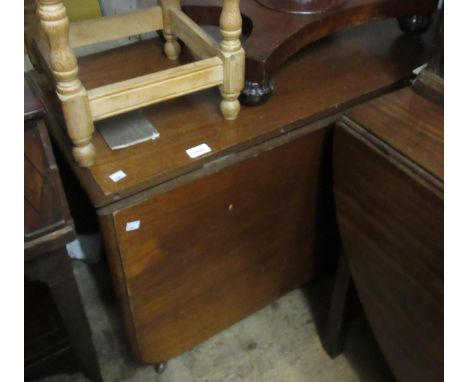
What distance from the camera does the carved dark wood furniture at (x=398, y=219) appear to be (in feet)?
2.62

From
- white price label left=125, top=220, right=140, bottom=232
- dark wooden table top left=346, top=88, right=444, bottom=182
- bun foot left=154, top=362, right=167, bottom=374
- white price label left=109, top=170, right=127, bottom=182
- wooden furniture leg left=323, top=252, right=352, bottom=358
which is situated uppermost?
dark wooden table top left=346, top=88, right=444, bottom=182

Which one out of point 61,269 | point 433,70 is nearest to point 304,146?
point 433,70

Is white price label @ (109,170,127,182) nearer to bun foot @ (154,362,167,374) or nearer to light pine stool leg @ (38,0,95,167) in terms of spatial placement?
light pine stool leg @ (38,0,95,167)

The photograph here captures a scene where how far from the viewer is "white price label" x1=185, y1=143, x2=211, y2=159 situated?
889 mm

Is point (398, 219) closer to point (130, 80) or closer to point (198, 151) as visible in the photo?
point (198, 151)

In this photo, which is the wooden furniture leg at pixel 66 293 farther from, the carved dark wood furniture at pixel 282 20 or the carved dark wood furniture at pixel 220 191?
the carved dark wood furniture at pixel 282 20

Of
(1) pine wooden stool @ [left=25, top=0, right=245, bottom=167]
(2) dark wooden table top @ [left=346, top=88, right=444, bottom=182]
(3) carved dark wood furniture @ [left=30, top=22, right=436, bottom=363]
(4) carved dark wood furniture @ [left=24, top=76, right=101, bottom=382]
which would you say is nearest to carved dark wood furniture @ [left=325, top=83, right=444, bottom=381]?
(2) dark wooden table top @ [left=346, top=88, right=444, bottom=182]

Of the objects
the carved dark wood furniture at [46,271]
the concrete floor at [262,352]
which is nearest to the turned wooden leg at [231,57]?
the carved dark wood furniture at [46,271]

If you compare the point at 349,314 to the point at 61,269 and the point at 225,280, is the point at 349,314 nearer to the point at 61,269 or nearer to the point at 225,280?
the point at 225,280

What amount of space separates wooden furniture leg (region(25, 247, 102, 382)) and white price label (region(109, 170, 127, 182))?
14 centimetres

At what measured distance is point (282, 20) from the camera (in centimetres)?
103

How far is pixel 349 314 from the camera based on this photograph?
1.18 meters

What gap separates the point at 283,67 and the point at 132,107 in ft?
1.39

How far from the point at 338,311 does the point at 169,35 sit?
73 centimetres
